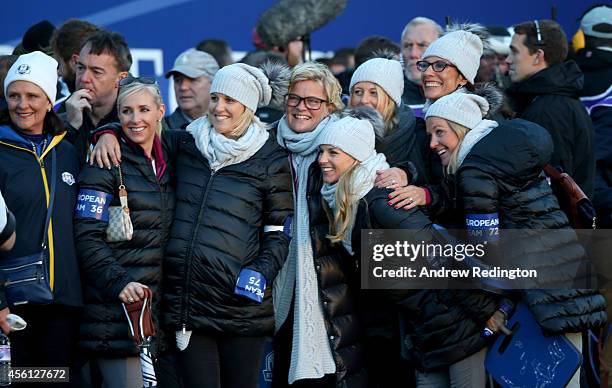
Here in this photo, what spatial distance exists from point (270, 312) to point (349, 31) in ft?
17.7

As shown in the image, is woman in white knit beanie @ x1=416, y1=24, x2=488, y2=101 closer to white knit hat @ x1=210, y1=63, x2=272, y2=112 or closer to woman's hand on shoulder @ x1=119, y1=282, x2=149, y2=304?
white knit hat @ x1=210, y1=63, x2=272, y2=112

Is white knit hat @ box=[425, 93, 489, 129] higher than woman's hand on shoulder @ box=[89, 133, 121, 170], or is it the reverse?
white knit hat @ box=[425, 93, 489, 129]

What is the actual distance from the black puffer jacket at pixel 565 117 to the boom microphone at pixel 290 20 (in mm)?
2272

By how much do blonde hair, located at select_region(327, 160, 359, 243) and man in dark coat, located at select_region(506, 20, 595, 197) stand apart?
1.48 m

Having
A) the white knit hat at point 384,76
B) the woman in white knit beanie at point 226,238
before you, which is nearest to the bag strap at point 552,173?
the white knit hat at point 384,76

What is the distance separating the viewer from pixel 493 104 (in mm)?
5652

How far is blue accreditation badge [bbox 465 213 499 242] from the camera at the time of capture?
16.7 ft

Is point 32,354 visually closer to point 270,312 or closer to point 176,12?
point 270,312

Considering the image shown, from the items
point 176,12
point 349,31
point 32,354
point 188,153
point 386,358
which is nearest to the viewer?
point 32,354

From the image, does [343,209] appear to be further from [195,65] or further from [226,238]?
[195,65]

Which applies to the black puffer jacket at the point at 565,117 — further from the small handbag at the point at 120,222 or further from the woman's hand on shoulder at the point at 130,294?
the woman's hand on shoulder at the point at 130,294

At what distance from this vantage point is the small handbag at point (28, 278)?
4789 mm

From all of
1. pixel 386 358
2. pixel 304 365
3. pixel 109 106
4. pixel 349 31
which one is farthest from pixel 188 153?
pixel 349 31

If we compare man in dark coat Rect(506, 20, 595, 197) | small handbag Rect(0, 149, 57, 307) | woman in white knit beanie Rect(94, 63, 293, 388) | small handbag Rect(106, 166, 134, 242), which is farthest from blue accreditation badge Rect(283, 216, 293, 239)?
man in dark coat Rect(506, 20, 595, 197)
